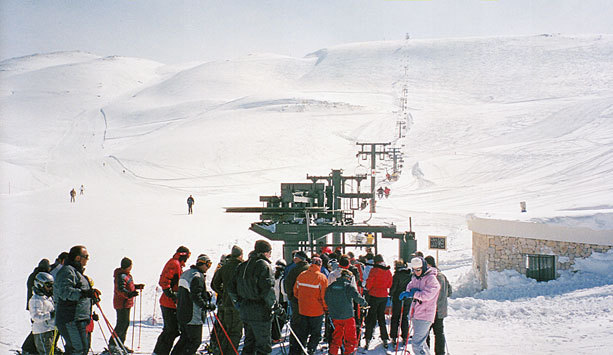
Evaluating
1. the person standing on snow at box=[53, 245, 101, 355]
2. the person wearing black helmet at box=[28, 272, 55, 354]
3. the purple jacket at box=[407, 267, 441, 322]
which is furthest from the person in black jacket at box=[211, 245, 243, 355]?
A: the purple jacket at box=[407, 267, 441, 322]

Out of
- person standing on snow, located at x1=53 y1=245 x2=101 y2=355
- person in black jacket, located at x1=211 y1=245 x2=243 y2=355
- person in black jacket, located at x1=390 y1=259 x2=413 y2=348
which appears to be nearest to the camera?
person standing on snow, located at x1=53 y1=245 x2=101 y2=355

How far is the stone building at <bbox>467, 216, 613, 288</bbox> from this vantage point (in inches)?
493

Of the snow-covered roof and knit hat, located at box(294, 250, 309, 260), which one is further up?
the snow-covered roof

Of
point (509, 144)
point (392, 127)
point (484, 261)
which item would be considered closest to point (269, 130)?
point (392, 127)

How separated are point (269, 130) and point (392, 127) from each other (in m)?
15.5

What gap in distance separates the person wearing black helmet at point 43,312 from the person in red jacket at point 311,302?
3.02 meters

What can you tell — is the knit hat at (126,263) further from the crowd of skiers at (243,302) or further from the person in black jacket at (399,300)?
the person in black jacket at (399,300)

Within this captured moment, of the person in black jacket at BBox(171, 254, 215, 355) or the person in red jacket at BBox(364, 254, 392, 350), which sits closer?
the person in black jacket at BBox(171, 254, 215, 355)

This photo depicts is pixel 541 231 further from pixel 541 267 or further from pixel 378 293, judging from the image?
pixel 378 293

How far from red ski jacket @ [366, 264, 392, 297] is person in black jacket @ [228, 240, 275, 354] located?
2.39 metres

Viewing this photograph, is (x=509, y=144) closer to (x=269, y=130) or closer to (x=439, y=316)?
(x=269, y=130)

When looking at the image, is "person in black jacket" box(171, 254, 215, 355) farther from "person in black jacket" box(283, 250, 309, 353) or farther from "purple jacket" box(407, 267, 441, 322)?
"purple jacket" box(407, 267, 441, 322)

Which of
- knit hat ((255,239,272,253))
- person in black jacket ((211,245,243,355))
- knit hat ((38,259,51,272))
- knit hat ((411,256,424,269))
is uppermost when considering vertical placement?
knit hat ((255,239,272,253))

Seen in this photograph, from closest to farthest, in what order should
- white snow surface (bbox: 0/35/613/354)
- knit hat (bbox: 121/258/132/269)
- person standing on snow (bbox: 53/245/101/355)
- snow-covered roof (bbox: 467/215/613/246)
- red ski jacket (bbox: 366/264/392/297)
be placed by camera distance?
person standing on snow (bbox: 53/245/101/355), knit hat (bbox: 121/258/132/269), red ski jacket (bbox: 366/264/392/297), white snow surface (bbox: 0/35/613/354), snow-covered roof (bbox: 467/215/613/246)
